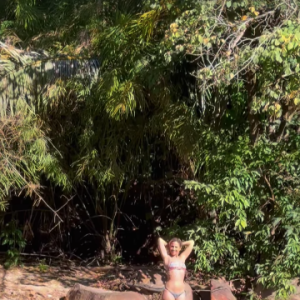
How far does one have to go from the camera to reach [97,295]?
20.0 ft

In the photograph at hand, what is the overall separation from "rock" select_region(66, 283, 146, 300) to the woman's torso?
103cm

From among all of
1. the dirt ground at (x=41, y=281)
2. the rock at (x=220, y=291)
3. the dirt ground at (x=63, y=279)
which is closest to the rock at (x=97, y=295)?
the dirt ground at (x=63, y=279)

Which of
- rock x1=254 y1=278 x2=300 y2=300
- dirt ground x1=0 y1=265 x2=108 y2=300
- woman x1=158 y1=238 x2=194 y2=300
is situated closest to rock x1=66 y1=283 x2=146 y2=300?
dirt ground x1=0 y1=265 x2=108 y2=300

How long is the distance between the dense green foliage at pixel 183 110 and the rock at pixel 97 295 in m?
0.87

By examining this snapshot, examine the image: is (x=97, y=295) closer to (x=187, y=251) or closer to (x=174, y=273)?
(x=174, y=273)

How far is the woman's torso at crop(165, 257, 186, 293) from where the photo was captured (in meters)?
5.30

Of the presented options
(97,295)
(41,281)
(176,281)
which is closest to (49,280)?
(41,281)

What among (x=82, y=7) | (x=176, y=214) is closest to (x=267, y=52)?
(x=82, y=7)

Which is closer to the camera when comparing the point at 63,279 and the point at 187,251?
the point at 187,251

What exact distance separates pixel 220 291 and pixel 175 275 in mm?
1079

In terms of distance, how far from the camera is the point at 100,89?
20.5 ft

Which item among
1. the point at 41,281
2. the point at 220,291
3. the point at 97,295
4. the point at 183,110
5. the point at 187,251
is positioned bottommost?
the point at 41,281

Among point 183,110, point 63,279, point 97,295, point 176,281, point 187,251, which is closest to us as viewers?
point 176,281

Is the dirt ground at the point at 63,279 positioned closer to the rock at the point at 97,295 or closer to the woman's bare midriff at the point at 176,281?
the rock at the point at 97,295
